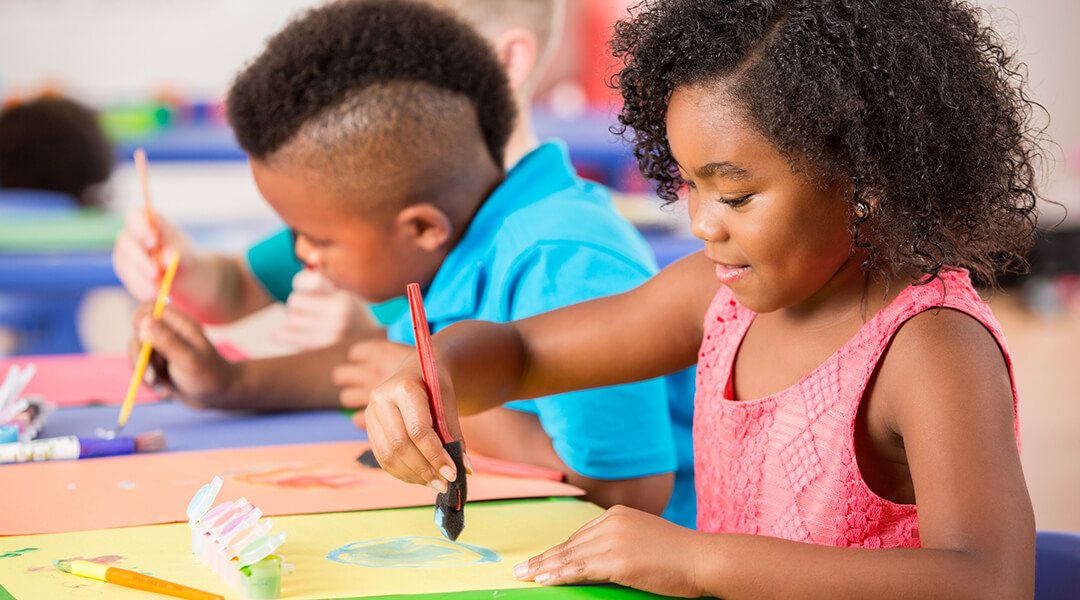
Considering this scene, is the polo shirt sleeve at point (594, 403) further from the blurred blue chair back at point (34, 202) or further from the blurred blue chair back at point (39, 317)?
the blurred blue chair back at point (34, 202)

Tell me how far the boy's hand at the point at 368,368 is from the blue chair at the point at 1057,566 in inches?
20.4

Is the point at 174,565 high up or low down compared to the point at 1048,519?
down

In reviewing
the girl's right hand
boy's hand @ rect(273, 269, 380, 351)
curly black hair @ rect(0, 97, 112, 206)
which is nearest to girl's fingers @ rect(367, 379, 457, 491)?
the girl's right hand

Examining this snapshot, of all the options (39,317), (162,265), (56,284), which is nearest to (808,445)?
(162,265)

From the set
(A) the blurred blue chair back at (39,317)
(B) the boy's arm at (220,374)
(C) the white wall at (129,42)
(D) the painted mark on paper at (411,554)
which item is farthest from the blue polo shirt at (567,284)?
(C) the white wall at (129,42)

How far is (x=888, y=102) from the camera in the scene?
62 centimetres

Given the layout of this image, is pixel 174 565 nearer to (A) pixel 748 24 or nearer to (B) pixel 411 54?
(A) pixel 748 24

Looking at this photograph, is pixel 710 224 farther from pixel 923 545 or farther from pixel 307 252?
pixel 307 252

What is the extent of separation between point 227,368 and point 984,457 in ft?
2.39

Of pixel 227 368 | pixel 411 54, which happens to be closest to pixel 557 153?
pixel 411 54

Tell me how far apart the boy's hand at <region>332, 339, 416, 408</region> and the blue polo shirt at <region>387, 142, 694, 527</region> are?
0.28ft

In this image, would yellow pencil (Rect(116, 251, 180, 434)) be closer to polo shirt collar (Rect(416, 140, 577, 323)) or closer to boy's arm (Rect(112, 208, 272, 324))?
boy's arm (Rect(112, 208, 272, 324))

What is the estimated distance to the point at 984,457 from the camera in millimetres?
569

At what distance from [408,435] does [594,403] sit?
0.29 metres
